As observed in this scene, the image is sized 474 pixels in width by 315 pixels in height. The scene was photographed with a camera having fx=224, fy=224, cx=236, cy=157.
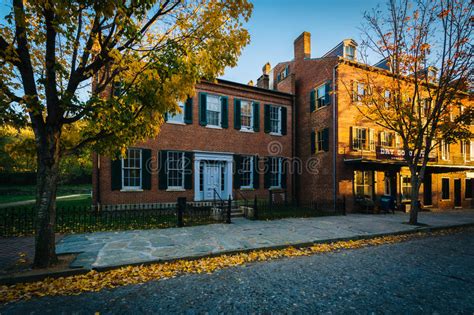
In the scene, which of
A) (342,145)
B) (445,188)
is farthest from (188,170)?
(445,188)

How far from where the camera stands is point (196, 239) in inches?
294

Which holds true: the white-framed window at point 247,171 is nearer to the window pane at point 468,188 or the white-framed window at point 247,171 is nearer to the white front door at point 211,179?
the white front door at point 211,179

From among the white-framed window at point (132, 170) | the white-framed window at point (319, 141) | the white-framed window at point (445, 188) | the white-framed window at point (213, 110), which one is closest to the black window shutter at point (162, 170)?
the white-framed window at point (132, 170)

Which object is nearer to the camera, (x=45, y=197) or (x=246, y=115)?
(x=45, y=197)

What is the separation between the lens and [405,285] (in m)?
4.39

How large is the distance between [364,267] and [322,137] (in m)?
11.7

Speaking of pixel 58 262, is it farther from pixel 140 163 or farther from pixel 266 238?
pixel 140 163

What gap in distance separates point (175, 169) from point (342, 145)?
1084 cm

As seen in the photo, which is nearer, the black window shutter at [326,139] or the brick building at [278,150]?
the brick building at [278,150]

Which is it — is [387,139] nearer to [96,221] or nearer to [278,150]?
[278,150]

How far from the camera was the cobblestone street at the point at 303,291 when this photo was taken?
139 inches

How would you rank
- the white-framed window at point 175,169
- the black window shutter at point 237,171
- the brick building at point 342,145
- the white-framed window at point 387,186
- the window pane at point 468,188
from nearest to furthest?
the white-framed window at point 175,169 → the brick building at point 342,145 → the black window shutter at point 237,171 → the white-framed window at point 387,186 → the window pane at point 468,188

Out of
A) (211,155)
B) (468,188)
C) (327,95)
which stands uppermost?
(327,95)

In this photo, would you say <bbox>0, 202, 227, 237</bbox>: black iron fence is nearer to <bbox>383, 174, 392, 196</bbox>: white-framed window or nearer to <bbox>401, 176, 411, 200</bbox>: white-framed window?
<bbox>383, 174, 392, 196</bbox>: white-framed window
